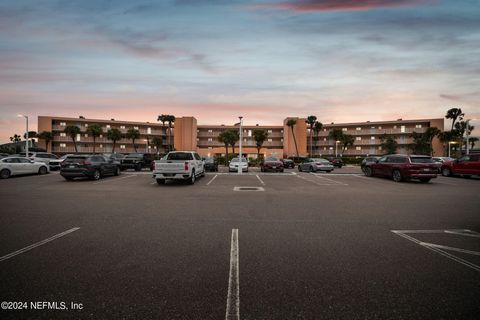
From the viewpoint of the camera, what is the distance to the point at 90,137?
66.9 metres

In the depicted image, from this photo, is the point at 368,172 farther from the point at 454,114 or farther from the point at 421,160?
the point at 454,114


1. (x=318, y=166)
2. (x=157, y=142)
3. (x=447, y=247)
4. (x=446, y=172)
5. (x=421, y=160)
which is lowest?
(x=447, y=247)

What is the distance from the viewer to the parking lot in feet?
8.98

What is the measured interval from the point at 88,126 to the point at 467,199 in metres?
71.9

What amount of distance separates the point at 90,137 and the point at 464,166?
75011mm

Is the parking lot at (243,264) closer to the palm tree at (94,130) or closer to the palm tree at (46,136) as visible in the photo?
the palm tree at (94,130)

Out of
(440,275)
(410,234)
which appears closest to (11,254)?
(440,275)

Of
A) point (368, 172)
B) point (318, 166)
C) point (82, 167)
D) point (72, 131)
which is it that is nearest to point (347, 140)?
point (318, 166)

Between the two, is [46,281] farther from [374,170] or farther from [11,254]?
[374,170]

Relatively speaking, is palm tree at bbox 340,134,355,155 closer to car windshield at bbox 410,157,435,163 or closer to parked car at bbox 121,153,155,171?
car windshield at bbox 410,157,435,163

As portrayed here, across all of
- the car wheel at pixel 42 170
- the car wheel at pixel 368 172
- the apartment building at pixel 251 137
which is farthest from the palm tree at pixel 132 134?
the car wheel at pixel 368 172

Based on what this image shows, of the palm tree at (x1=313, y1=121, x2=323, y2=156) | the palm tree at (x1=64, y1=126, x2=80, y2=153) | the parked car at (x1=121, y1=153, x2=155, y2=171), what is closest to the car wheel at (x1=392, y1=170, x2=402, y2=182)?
the parked car at (x1=121, y1=153, x2=155, y2=171)

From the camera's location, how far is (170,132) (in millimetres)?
74875

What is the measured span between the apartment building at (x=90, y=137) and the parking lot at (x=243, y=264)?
68.5m
